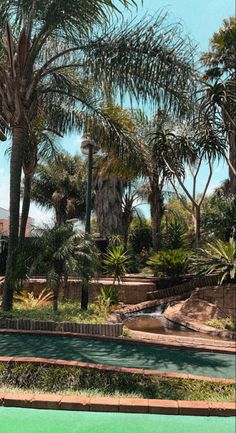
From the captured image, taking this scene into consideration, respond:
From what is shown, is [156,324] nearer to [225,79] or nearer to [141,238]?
[225,79]

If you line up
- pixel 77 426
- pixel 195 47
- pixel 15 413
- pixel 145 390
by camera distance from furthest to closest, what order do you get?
1. pixel 195 47
2. pixel 145 390
3. pixel 15 413
4. pixel 77 426

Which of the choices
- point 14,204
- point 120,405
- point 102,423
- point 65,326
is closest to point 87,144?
point 14,204

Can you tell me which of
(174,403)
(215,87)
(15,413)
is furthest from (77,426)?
(215,87)

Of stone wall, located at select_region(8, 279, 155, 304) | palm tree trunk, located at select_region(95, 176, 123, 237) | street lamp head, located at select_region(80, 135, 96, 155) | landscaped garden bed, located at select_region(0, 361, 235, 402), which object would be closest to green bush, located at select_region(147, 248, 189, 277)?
stone wall, located at select_region(8, 279, 155, 304)

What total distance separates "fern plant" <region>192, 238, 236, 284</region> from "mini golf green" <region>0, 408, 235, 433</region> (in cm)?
693

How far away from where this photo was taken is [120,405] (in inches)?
157

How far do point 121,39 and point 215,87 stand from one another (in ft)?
25.7

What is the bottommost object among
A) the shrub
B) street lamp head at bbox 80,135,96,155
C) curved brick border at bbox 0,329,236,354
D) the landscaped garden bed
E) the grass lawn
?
the landscaped garden bed

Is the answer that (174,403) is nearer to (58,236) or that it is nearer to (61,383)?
(61,383)

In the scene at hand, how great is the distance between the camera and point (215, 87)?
15.4 meters

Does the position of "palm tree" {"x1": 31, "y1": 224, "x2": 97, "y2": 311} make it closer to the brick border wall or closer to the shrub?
the brick border wall

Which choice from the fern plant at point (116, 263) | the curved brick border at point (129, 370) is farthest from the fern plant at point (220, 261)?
the curved brick border at point (129, 370)

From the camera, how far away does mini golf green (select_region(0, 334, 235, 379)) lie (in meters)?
5.51

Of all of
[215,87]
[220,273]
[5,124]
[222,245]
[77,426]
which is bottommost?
[77,426]
